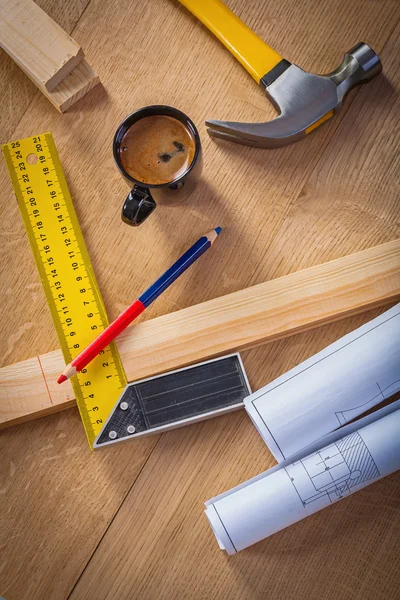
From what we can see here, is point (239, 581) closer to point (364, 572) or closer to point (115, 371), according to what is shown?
point (364, 572)

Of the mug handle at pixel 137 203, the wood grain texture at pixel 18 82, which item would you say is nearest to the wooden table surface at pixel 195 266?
the wood grain texture at pixel 18 82

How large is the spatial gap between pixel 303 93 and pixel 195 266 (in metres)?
0.31

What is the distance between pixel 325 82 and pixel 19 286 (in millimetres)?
567

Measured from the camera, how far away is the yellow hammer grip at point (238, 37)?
94 centimetres

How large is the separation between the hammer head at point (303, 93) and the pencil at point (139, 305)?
6.4 inches

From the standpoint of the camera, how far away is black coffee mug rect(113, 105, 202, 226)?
0.85 m

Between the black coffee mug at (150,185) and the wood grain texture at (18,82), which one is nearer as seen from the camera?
the black coffee mug at (150,185)

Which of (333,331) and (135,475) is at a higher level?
(333,331)

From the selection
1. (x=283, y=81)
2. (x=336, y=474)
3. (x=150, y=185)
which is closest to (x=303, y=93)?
(x=283, y=81)

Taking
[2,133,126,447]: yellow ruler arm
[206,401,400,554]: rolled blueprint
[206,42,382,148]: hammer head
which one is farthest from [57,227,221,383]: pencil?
[206,401,400,554]: rolled blueprint

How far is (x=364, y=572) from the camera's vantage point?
3.01ft

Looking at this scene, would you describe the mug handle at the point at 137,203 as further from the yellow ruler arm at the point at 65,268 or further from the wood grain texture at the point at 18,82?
the wood grain texture at the point at 18,82

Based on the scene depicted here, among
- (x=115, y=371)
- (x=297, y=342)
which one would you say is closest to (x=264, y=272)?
(x=297, y=342)

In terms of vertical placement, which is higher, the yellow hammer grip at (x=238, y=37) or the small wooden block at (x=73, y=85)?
the yellow hammer grip at (x=238, y=37)
